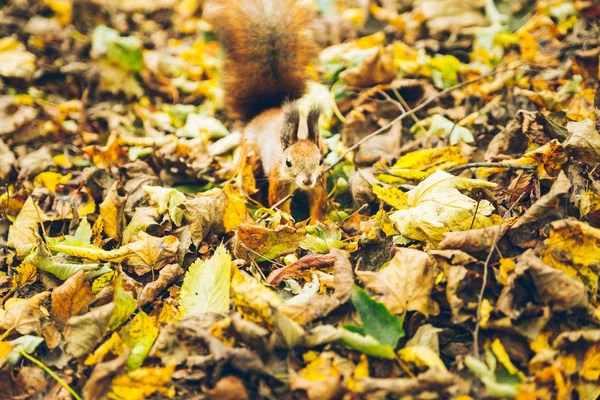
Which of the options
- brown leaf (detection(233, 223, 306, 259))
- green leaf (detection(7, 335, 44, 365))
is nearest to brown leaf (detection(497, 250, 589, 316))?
brown leaf (detection(233, 223, 306, 259))

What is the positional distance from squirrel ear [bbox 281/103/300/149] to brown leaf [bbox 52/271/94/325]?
1.05 m

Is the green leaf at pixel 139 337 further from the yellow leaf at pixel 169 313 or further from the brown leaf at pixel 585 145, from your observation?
the brown leaf at pixel 585 145

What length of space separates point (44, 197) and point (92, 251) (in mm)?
667

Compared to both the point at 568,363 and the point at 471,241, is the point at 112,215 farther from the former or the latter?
the point at 568,363

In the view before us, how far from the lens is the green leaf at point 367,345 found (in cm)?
119

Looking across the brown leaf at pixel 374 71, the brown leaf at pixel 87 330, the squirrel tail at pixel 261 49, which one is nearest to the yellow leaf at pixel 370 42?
the brown leaf at pixel 374 71

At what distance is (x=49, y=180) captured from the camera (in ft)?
6.97

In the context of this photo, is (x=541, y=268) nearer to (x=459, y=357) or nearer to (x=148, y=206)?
(x=459, y=357)

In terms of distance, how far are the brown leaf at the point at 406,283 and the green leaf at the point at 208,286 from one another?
1.35ft

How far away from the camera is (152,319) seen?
143 cm

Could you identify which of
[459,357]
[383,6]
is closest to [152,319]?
[459,357]

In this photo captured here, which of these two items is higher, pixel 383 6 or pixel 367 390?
pixel 383 6

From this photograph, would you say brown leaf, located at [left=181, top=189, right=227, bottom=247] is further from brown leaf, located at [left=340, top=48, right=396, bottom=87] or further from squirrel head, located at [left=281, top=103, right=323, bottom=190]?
brown leaf, located at [left=340, top=48, right=396, bottom=87]

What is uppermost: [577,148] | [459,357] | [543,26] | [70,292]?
[543,26]
